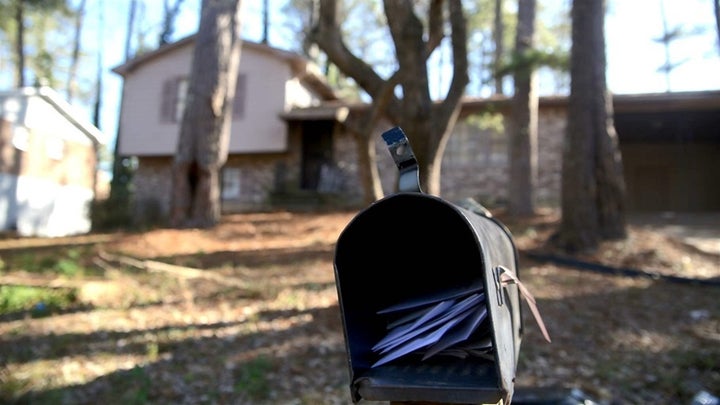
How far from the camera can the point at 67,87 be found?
29672 mm

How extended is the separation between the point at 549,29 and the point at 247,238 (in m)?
18.5

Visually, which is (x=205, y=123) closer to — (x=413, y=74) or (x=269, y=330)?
(x=413, y=74)

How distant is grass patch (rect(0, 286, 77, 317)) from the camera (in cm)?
528

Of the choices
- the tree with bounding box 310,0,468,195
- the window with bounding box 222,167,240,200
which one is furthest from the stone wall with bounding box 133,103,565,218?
the tree with bounding box 310,0,468,195

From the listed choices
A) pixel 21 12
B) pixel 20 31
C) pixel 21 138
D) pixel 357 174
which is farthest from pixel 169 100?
pixel 20 31

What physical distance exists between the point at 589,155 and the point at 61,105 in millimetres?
19312

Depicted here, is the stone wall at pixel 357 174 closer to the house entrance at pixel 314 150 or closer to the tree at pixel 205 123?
the house entrance at pixel 314 150

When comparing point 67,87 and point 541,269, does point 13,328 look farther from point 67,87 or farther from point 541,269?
point 67,87

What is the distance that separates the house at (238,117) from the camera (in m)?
16.7

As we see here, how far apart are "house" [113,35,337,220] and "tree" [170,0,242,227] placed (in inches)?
207

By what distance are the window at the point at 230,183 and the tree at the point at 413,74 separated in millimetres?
11603

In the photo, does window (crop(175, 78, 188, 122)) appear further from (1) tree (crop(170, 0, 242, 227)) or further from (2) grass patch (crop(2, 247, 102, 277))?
(2) grass patch (crop(2, 247, 102, 277))

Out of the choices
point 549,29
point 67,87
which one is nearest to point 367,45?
point 549,29

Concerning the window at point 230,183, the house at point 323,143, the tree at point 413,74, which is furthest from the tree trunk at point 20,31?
the tree at point 413,74
